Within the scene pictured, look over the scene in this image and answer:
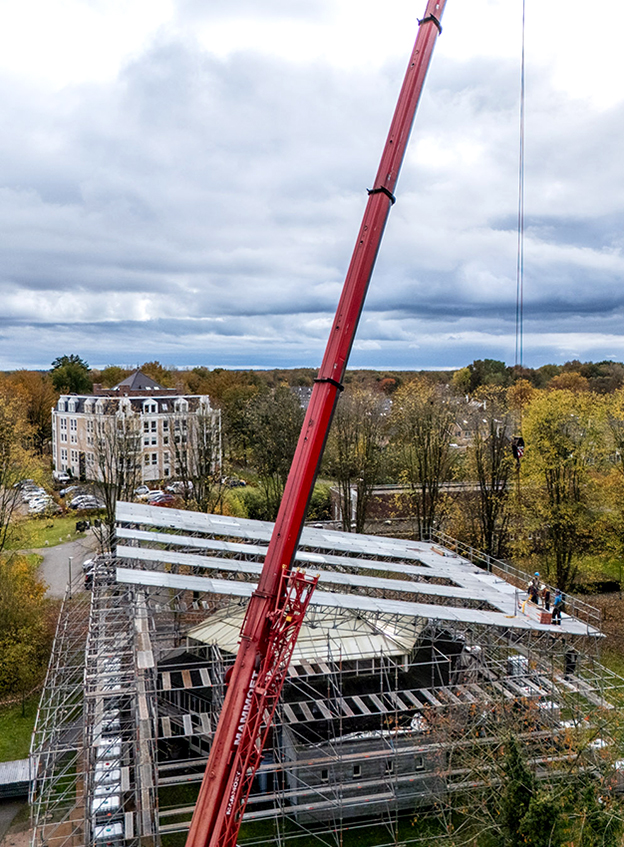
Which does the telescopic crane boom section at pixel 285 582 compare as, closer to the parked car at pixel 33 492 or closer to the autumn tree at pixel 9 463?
the autumn tree at pixel 9 463

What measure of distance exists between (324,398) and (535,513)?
92.6 feet

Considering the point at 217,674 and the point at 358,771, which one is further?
the point at 358,771

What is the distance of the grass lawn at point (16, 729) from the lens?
22.4m

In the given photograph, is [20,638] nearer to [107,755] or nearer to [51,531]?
[107,755]

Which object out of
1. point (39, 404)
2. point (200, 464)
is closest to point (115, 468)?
point (200, 464)

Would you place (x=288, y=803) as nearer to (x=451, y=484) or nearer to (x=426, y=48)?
(x=426, y=48)

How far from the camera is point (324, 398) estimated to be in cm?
1186

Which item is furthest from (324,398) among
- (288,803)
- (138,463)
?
(138,463)

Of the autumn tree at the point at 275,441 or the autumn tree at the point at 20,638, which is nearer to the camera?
the autumn tree at the point at 20,638

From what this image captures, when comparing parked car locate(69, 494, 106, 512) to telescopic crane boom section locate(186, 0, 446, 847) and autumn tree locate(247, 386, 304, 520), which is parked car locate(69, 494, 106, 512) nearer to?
autumn tree locate(247, 386, 304, 520)

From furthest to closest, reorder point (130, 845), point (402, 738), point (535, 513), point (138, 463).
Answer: point (138, 463), point (535, 513), point (402, 738), point (130, 845)

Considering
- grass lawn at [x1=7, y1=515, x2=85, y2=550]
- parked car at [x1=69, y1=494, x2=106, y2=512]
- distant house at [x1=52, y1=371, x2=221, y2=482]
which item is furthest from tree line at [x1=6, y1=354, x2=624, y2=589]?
distant house at [x1=52, y1=371, x2=221, y2=482]

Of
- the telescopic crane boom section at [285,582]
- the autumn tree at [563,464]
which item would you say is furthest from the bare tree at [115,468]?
the telescopic crane boom section at [285,582]

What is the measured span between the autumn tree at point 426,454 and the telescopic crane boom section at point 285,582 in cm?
2989
